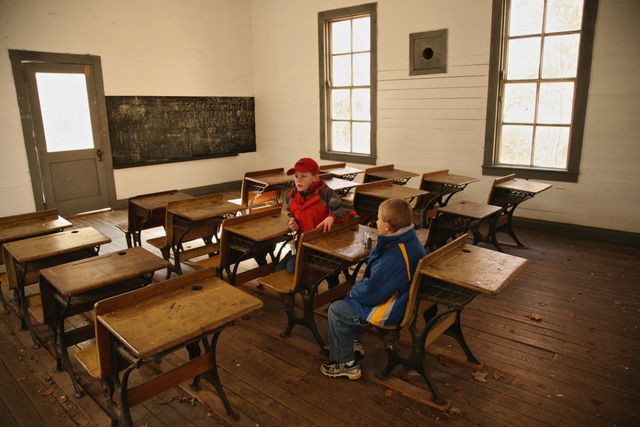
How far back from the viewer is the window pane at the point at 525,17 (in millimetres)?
5426

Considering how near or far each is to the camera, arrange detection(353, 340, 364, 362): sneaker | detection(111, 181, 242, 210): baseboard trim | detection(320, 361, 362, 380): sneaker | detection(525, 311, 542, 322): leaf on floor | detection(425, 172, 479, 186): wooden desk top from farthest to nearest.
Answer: detection(111, 181, 242, 210): baseboard trim → detection(425, 172, 479, 186): wooden desk top → detection(525, 311, 542, 322): leaf on floor → detection(353, 340, 364, 362): sneaker → detection(320, 361, 362, 380): sneaker

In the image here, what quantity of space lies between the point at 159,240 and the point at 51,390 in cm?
176

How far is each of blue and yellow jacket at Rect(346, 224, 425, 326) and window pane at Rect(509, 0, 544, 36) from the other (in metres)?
4.38

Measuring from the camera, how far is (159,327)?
6.08 feet

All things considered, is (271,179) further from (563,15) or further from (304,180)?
(563,15)

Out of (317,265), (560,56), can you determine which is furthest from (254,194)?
(560,56)

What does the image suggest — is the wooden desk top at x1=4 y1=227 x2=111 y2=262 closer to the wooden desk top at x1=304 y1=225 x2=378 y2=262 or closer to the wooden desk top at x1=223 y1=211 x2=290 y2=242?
the wooden desk top at x1=223 y1=211 x2=290 y2=242

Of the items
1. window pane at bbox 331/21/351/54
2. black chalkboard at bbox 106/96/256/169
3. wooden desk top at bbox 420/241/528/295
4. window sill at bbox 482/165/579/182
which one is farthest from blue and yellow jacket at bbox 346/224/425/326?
black chalkboard at bbox 106/96/256/169

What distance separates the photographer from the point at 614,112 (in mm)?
5035

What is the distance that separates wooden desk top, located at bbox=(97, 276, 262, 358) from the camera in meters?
1.77

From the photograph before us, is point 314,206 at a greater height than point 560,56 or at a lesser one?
lesser

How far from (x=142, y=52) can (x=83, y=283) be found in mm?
5826

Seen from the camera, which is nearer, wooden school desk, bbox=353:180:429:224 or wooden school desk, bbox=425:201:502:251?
wooden school desk, bbox=425:201:502:251

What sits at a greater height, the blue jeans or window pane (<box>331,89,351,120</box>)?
window pane (<box>331,89,351,120</box>)
